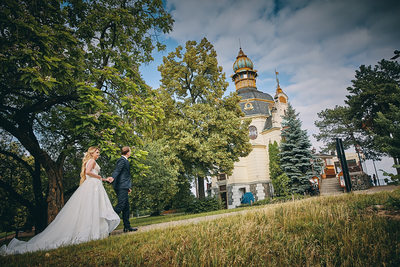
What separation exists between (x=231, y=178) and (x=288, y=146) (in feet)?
38.9

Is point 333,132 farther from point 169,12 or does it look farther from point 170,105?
point 169,12

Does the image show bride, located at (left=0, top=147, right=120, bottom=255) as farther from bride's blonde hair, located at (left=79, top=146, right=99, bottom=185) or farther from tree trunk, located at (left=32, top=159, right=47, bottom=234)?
tree trunk, located at (left=32, top=159, right=47, bottom=234)

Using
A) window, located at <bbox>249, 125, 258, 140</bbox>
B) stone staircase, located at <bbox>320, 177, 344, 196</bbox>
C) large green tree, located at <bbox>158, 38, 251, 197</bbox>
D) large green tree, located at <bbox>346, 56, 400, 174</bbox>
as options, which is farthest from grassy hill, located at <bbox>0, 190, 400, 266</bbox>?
window, located at <bbox>249, 125, 258, 140</bbox>

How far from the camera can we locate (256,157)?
3281cm

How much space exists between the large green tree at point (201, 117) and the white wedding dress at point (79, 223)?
9.37 m

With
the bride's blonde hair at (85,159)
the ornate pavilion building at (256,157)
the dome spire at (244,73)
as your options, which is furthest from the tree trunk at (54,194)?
the dome spire at (244,73)

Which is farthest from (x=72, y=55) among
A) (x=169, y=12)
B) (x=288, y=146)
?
(x=288, y=146)

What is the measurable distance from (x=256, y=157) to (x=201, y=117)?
19789mm

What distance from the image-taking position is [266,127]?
3534cm

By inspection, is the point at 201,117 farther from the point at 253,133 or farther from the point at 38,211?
the point at 253,133

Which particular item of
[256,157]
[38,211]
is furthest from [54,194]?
[256,157]

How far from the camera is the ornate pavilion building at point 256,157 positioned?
31.4m

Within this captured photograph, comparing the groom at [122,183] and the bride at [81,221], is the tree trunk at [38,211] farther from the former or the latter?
the groom at [122,183]

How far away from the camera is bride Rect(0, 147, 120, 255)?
14.4 feet
